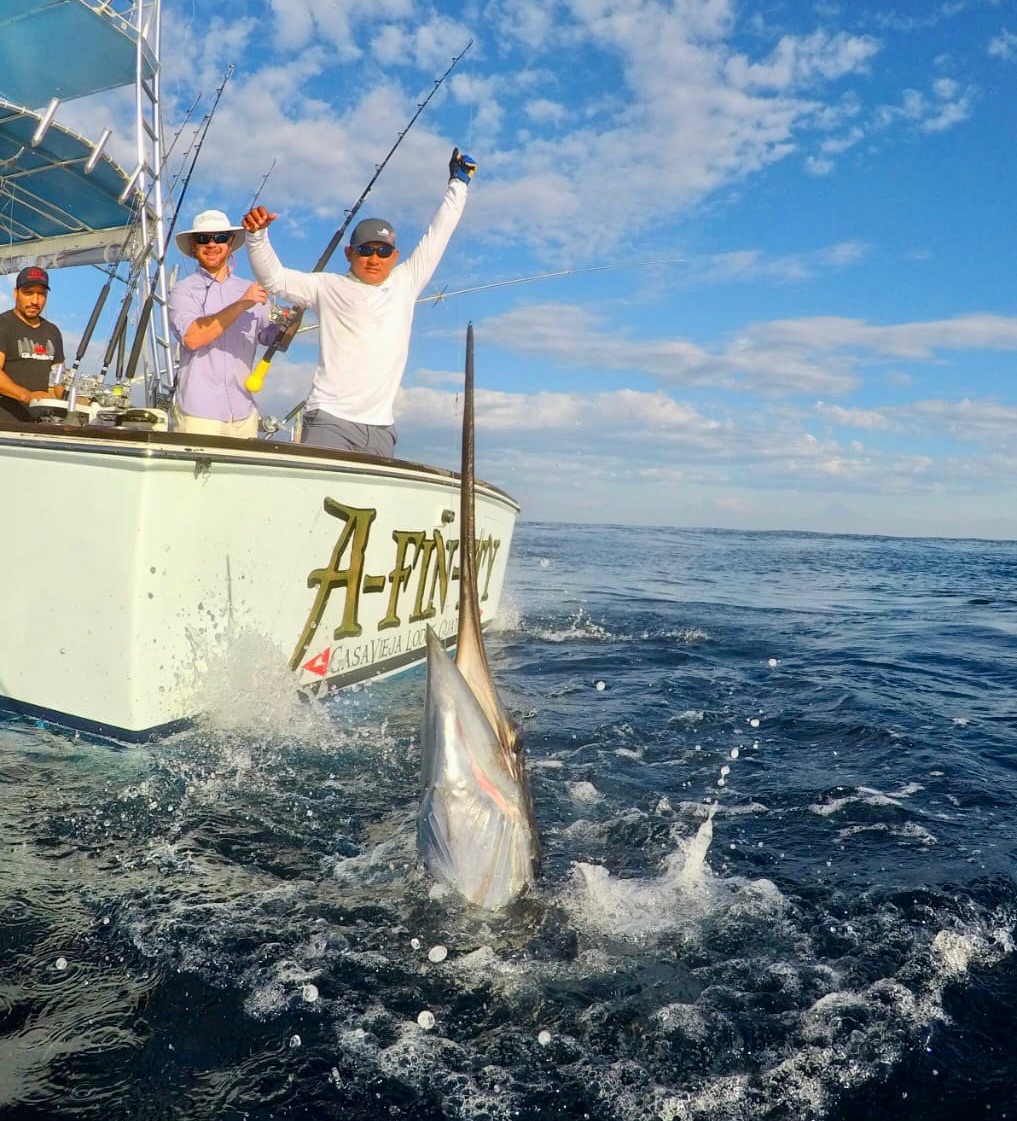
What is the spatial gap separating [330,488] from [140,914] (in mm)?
2245

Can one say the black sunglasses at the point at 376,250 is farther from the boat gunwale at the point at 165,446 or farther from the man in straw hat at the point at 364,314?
the boat gunwale at the point at 165,446

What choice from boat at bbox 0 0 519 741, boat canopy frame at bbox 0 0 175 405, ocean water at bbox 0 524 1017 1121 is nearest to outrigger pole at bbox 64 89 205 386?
boat canopy frame at bbox 0 0 175 405

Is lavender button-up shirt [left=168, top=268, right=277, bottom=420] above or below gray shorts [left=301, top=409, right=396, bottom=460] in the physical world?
above

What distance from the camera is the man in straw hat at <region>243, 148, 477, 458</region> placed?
423 cm

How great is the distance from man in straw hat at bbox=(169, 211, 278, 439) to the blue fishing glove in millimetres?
1217

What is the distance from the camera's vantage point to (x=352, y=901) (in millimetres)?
2318

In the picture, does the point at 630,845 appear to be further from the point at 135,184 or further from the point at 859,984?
the point at 135,184

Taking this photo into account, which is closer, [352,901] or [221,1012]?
[221,1012]

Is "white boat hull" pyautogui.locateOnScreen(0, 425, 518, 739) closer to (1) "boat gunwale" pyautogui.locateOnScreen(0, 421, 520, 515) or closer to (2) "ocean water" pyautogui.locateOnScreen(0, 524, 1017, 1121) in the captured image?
(1) "boat gunwale" pyautogui.locateOnScreen(0, 421, 520, 515)

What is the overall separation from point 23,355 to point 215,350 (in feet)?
3.77

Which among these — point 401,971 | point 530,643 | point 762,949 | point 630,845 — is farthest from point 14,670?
point 530,643

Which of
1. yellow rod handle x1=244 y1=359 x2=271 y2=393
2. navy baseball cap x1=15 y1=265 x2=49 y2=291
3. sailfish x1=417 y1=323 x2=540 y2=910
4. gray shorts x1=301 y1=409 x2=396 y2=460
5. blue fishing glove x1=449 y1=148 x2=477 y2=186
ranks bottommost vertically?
sailfish x1=417 y1=323 x2=540 y2=910

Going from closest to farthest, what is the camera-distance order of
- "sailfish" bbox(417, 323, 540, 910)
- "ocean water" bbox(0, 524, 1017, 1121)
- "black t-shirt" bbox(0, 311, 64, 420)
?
"ocean water" bbox(0, 524, 1017, 1121)
"sailfish" bbox(417, 323, 540, 910)
"black t-shirt" bbox(0, 311, 64, 420)

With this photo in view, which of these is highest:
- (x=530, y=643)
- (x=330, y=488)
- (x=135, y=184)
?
(x=135, y=184)
